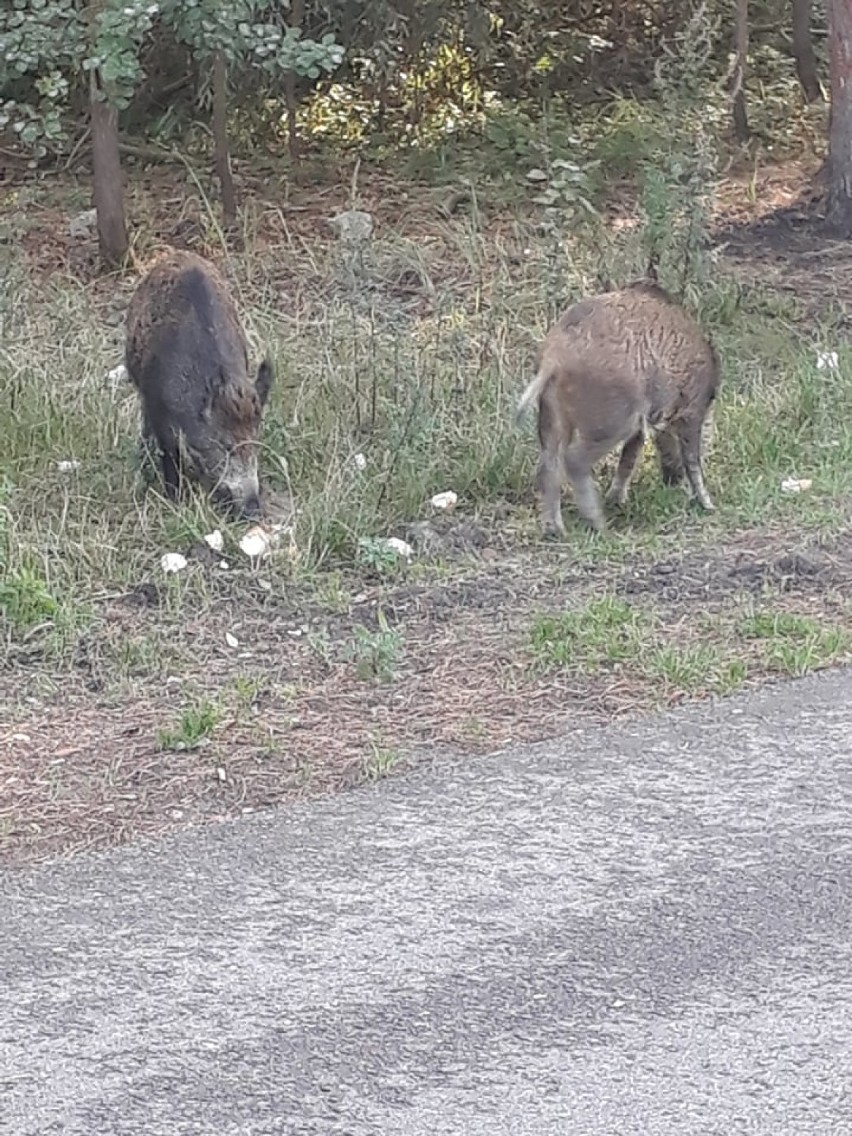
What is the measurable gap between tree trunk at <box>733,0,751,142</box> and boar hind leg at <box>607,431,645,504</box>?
19.7 feet

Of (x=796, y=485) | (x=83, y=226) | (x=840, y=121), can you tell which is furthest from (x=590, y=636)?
(x=83, y=226)

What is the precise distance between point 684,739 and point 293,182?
8835 millimetres

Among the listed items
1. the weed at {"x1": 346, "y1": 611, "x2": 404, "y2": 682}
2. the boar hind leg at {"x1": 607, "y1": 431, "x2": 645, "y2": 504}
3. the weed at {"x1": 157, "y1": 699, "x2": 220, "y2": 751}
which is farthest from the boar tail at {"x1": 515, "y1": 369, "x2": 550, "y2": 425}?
the weed at {"x1": 157, "y1": 699, "x2": 220, "y2": 751}

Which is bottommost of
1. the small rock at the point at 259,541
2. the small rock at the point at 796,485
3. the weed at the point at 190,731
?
the small rock at the point at 796,485

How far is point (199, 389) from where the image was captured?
840 centimetres

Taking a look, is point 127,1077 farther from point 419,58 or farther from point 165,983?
point 419,58

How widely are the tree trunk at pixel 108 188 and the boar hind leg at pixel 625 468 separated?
15.8 ft

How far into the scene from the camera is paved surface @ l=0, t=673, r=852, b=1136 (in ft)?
12.7

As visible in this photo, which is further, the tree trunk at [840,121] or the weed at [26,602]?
the tree trunk at [840,121]

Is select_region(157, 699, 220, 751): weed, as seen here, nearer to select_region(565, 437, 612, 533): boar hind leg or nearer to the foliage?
select_region(565, 437, 612, 533): boar hind leg

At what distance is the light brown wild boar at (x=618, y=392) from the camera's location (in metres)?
7.89

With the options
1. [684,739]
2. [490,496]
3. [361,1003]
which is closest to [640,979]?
[361,1003]

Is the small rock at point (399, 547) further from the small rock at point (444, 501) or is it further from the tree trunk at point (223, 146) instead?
the tree trunk at point (223, 146)

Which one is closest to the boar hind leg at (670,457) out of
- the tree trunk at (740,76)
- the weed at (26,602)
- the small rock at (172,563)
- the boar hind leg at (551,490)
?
the boar hind leg at (551,490)
